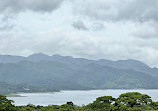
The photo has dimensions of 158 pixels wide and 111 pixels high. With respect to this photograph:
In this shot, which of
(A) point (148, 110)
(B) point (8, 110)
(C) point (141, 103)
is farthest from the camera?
(C) point (141, 103)

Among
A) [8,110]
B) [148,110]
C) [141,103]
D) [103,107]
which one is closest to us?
[8,110]

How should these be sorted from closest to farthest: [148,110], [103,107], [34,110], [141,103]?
[148,110], [141,103], [103,107], [34,110]

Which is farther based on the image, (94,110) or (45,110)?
(45,110)

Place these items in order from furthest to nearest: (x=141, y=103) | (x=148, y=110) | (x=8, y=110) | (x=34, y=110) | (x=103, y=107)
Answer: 1. (x=34, y=110)
2. (x=103, y=107)
3. (x=141, y=103)
4. (x=148, y=110)
5. (x=8, y=110)

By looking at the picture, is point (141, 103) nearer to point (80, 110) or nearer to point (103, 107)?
point (103, 107)

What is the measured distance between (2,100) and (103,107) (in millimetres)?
23885

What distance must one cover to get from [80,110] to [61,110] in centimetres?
540

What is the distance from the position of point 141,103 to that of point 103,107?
28.9 feet

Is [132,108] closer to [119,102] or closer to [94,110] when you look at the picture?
[119,102]

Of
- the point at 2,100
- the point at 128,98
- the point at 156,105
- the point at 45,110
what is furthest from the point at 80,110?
the point at 2,100

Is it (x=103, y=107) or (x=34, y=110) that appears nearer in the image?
(x=103, y=107)

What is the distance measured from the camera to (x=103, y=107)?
2352 inches

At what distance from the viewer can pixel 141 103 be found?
5603 cm

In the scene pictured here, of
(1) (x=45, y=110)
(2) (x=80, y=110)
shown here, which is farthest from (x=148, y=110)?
(1) (x=45, y=110)
